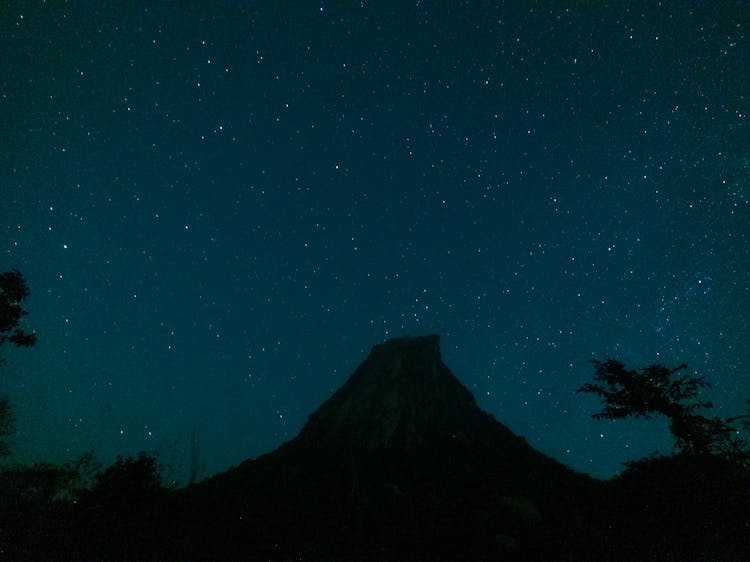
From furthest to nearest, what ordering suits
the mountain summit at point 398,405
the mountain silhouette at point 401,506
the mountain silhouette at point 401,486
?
the mountain summit at point 398,405 < the mountain silhouette at point 401,486 < the mountain silhouette at point 401,506

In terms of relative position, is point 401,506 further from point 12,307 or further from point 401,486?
point 12,307

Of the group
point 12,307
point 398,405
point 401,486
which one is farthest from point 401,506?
point 12,307

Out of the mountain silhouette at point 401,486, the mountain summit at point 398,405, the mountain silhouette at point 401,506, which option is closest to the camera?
the mountain silhouette at point 401,506

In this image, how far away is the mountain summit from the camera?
175 ft

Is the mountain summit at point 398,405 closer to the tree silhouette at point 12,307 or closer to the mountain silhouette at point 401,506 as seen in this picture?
the mountain silhouette at point 401,506

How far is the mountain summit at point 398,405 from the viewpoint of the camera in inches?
2103

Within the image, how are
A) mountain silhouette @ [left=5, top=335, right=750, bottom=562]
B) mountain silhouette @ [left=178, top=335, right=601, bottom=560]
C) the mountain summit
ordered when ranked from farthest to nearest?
1. the mountain summit
2. mountain silhouette @ [left=178, top=335, right=601, bottom=560]
3. mountain silhouette @ [left=5, top=335, right=750, bottom=562]

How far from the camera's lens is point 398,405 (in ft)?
190

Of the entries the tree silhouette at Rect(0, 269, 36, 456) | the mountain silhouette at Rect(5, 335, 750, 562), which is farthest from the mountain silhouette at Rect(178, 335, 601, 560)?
the tree silhouette at Rect(0, 269, 36, 456)

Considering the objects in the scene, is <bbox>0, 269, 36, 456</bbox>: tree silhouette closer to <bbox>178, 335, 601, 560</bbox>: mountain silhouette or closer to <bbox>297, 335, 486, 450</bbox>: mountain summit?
<bbox>178, 335, 601, 560</bbox>: mountain silhouette

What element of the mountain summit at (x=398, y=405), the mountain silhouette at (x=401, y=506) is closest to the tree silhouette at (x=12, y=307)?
the mountain silhouette at (x=401, y=506)

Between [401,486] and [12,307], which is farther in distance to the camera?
[401,486]

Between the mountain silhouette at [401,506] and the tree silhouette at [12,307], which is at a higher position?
the tree silhouette at [12,307]

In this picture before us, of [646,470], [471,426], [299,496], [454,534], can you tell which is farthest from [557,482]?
[299,496]
